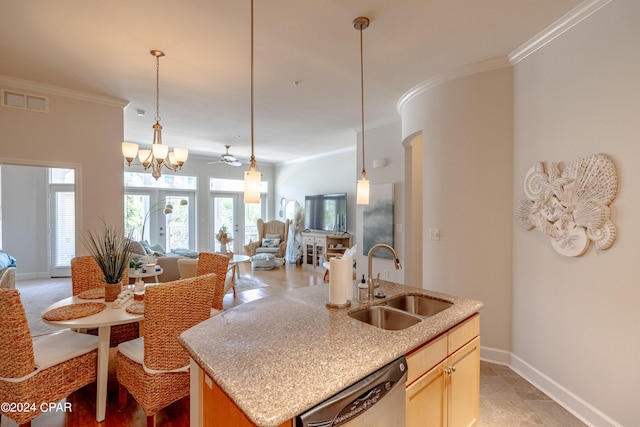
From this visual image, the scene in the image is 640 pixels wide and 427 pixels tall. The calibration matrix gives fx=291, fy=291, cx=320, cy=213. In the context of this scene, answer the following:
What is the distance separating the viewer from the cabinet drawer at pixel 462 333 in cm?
164

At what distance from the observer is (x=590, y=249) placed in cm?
204

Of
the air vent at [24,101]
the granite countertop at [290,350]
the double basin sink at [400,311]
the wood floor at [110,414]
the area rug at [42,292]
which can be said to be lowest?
the wood floor at [110,414]

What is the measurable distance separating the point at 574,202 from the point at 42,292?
297 inches

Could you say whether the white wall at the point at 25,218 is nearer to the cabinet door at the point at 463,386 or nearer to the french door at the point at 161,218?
the french door at the point at 161,218

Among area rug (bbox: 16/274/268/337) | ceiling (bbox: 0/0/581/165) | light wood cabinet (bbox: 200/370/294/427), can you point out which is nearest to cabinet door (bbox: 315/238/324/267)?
area rug (bbox: 16/274/268/337)

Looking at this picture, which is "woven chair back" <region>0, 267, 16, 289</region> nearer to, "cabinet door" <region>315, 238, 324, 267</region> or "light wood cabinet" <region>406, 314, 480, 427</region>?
"light wood cabinet" <region>406, 314, 480, 427</region>

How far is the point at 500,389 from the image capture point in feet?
7.92

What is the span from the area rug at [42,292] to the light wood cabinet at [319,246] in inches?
63.8

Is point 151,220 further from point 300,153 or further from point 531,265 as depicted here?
point 531,265

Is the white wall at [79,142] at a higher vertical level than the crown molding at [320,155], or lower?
lower

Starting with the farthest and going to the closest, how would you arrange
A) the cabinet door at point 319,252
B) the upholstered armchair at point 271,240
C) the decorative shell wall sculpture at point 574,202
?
the upholstered armchair at point 271,240, the cabinet door at point 319,252, the decorative shell wall sculpture at point 574,202

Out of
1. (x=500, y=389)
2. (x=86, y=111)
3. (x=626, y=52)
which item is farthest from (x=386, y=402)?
(x=86, y=111)

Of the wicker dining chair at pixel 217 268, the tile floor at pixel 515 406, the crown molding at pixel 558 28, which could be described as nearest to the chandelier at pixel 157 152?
Result: the wicker dining chair at pixel 217 268

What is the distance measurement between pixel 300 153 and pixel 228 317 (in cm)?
630
